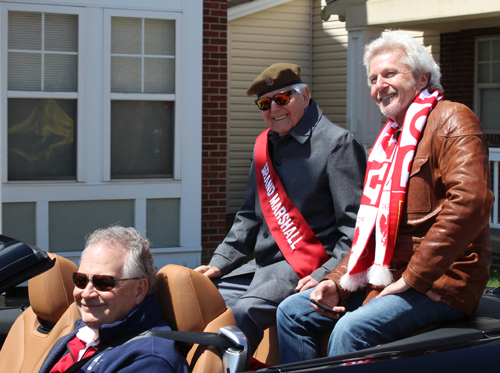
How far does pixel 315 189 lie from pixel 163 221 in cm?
Result: 387

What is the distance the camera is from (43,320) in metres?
2.79

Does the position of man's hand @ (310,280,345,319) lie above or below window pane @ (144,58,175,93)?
below

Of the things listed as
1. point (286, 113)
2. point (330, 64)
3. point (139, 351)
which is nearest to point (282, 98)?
point (286, 113)

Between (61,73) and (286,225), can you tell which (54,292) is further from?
(61,73)

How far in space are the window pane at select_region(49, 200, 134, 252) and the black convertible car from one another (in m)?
4.14

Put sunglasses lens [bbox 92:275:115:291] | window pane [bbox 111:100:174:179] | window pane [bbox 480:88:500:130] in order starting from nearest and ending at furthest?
sunglasses lens [bbox 92:275:115:291], window pane [bbox 111:100:174:179], window pane [bbox 480:88:500:130]

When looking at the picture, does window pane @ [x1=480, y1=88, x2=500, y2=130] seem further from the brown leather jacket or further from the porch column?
the brown leather jacket

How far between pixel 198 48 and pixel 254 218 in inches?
140

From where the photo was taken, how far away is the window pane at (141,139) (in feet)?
21.3

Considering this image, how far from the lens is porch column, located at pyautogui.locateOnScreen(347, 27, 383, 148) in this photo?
8.58 meters

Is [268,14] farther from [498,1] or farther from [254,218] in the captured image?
[254,218]

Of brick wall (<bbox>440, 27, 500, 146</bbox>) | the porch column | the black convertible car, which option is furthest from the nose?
brick wall (<bbox>440, 27, 500, 146</bbox>)

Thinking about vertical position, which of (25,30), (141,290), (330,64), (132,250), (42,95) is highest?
(330,64)

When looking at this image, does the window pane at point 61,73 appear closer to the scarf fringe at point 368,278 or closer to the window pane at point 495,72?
the scarf fringe at point 368,278
